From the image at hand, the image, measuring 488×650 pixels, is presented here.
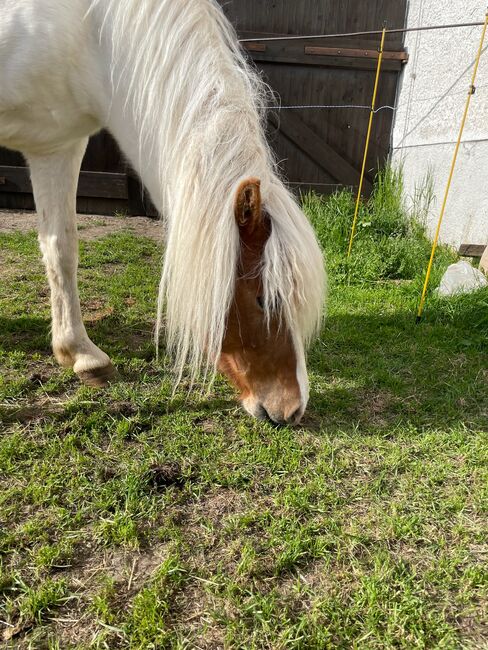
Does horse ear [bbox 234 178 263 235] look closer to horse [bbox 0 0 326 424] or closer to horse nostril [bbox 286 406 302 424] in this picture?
horse [bbox 0 0 326 424]

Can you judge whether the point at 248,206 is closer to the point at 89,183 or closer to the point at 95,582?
the point at 95,582

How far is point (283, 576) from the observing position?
1.53 m

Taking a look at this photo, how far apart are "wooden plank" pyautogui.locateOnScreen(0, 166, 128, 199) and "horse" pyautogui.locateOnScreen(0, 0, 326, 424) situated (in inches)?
195

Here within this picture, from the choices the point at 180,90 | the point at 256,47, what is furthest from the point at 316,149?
the point at 180,90

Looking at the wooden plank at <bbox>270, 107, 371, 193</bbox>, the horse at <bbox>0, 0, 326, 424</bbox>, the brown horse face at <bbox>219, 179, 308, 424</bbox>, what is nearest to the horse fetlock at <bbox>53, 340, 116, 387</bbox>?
the horse at <bbox>0, 0, 326, 424</bbox>

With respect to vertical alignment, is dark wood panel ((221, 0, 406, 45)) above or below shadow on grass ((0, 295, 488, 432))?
above

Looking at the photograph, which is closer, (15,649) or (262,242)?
(15,649)

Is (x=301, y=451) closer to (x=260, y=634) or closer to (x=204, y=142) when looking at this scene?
(x=260, y=634)

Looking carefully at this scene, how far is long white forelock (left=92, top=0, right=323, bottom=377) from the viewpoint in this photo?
1745mm

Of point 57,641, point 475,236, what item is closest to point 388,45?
point 475,236

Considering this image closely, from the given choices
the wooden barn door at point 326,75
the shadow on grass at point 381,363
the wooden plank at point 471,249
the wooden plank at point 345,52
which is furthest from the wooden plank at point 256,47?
the shadow on grass at point 381,363

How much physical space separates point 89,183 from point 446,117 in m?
4.86

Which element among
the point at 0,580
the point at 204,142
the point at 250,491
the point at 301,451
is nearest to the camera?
the point at 0,580

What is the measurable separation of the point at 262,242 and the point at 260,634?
1.28 m
